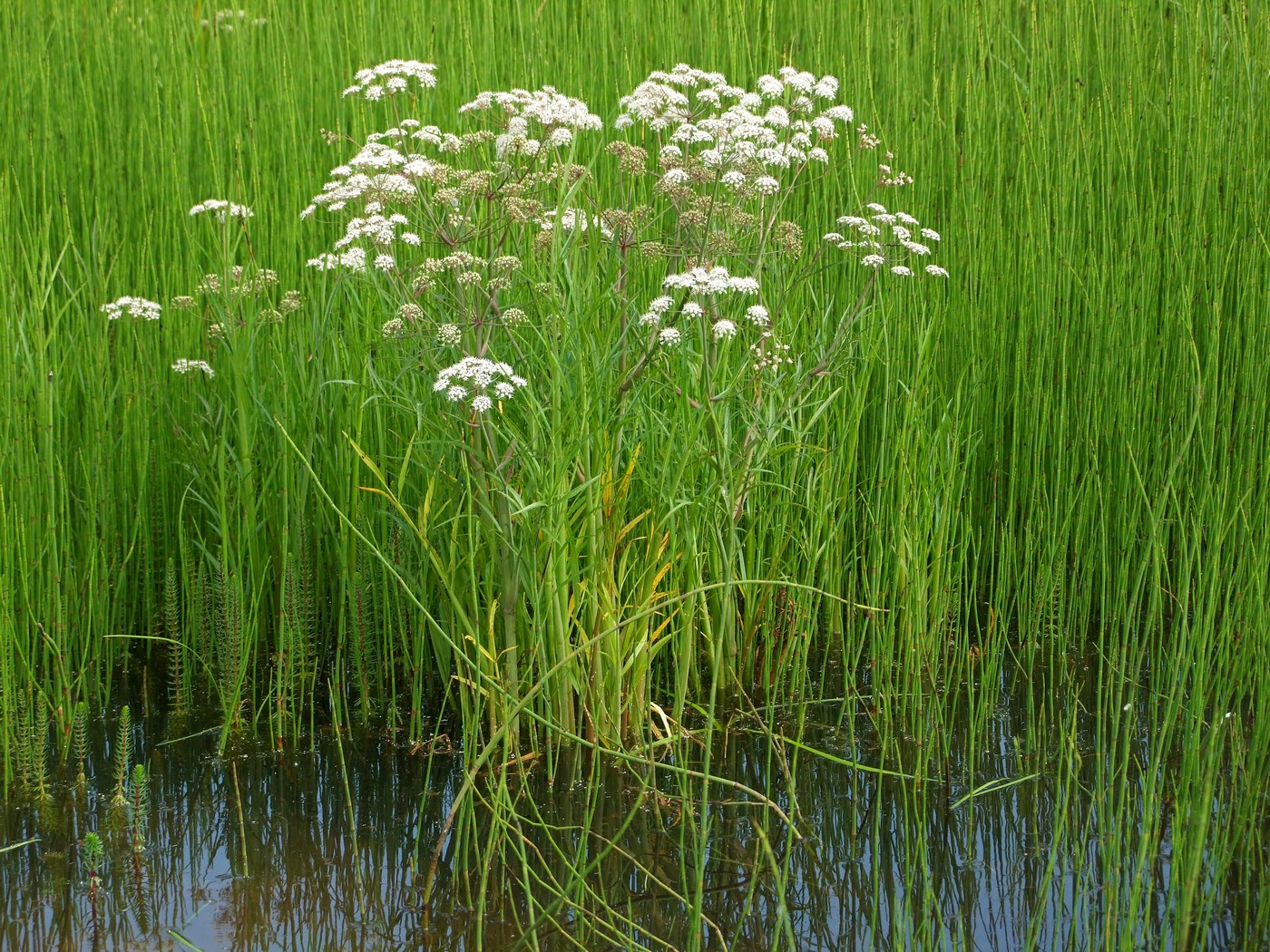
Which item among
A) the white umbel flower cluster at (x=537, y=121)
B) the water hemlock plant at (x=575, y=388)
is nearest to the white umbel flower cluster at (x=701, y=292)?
the water hemlock plant at (x=575, y=388)

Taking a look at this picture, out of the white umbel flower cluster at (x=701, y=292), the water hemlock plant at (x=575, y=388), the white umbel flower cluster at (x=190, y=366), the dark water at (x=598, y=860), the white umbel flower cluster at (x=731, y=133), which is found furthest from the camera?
the white umbel flower cluster at (x=190, y=366)

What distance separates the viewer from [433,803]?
2.48 metres

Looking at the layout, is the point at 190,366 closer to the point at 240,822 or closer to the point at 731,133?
the point at 240,822

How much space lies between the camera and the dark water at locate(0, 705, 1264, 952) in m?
1.99

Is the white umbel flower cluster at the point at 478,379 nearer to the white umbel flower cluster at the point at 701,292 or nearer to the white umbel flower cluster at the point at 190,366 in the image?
the white umbel flower cluster at the point at 701,292

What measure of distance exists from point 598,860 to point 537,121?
5.23 ft

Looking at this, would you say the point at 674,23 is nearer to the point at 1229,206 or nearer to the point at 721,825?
the point at 1229,206

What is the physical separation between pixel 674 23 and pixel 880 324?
2.53m

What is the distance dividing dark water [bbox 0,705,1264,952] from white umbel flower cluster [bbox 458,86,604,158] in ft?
4.24

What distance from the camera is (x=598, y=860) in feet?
6.32

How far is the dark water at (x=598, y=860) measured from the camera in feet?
6.52

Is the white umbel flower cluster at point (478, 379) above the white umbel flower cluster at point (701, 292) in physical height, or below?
below

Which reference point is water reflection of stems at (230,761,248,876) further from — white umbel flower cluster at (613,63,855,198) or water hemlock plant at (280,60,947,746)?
white umbel flower cluster at (613,63,855,198)

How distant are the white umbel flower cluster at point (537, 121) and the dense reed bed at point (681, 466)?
0.22 feet
